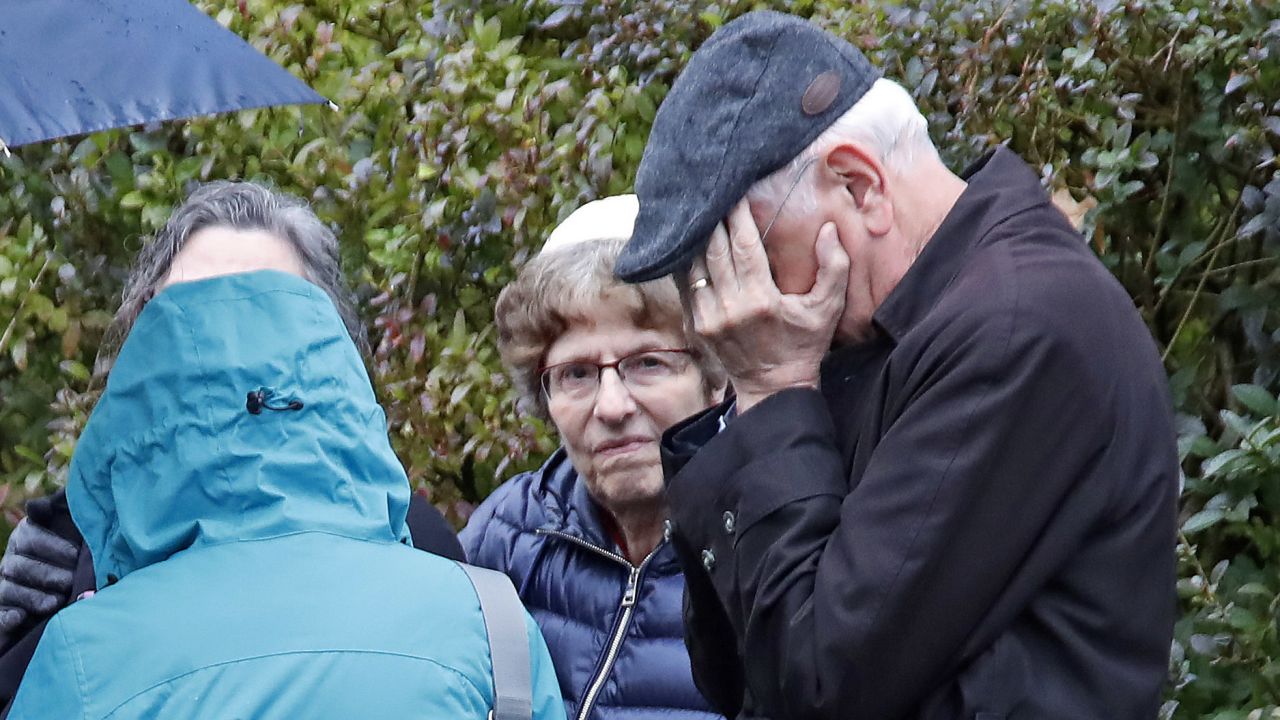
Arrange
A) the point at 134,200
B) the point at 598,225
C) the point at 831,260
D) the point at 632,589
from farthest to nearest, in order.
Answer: the point at 134,200 < the point at 598,225 < the point at 632,589 < the point at 831,260

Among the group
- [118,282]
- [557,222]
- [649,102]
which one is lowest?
[118,282]

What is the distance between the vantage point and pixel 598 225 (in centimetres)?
333

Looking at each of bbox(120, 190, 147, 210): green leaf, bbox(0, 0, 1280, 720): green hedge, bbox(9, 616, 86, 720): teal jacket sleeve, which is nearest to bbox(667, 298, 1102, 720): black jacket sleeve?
bbox(9, 616, 86, 720): teal jacket sleeve

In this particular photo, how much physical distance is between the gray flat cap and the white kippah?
1.06m

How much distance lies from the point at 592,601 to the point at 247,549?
1.20m

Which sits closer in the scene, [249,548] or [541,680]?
[249,548]

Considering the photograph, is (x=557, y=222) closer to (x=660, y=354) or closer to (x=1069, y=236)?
(x=660, y=354)

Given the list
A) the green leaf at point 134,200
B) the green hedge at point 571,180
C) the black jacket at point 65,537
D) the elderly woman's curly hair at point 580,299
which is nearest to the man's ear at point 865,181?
the black jacket at point 65,537

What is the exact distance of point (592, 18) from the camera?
434cm

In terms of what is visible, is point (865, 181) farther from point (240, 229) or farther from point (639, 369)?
point (240, 229)

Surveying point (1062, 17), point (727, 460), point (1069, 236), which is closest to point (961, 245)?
point (1069, 236)

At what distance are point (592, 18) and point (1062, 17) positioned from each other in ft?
4.24

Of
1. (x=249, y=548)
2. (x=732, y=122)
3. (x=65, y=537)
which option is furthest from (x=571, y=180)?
(x=249, y=548)

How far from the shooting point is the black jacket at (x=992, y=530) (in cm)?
182
